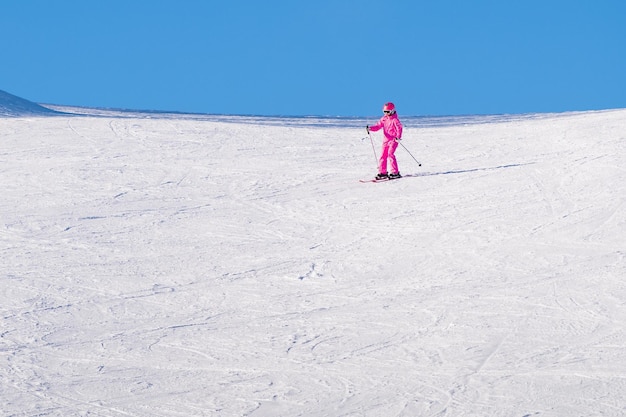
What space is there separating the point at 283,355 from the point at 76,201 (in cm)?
732

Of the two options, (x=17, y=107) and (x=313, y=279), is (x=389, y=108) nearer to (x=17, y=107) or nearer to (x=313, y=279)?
(x=313, y=279)

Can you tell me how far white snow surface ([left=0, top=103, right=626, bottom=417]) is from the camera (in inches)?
333

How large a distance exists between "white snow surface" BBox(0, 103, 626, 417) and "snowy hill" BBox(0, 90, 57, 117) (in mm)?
5165

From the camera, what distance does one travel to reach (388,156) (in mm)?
17391

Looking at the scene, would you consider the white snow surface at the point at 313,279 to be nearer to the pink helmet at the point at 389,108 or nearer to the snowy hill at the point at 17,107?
the pink helmet at the point at 389,108

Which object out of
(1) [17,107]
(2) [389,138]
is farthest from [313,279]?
(1) [17,107]

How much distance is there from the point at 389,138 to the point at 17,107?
12878mm

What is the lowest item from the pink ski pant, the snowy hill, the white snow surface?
the white snow surface

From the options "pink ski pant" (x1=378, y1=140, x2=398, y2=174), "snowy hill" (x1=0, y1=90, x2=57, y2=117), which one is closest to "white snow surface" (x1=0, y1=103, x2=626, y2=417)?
"pink ski pant" (x1=378, y1=140, x2=398, y2=174)

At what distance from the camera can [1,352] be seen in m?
9.31

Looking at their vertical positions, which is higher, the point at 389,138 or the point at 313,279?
the point at 389,138

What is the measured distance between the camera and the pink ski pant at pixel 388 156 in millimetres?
17266

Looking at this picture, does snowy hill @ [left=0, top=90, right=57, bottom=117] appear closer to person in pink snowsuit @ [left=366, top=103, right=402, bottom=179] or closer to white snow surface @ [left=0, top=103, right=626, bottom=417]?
white snow surface @ [left=0, top=103, right=626, bottom=417]

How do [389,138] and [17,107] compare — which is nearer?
[389,138]
